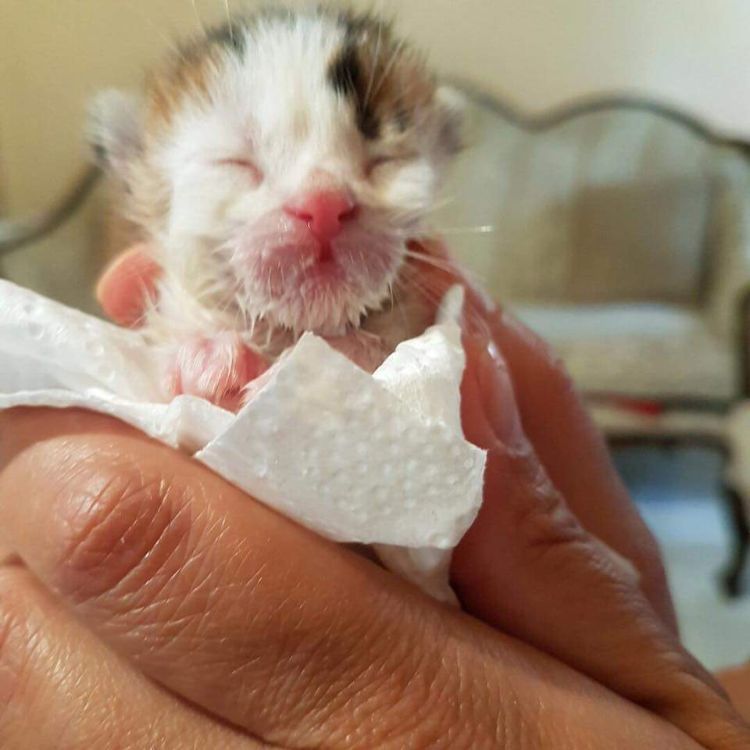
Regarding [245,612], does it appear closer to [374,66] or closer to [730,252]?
[374,66]

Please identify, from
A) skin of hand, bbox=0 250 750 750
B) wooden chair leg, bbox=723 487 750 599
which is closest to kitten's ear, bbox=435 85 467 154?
skin of hand, bbox=0 250 750 750

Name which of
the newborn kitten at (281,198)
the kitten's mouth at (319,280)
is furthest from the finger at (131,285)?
the kitten's mouth at (319,280)

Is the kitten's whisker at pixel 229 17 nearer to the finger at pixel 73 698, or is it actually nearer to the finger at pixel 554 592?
the finger at pixel 554 592

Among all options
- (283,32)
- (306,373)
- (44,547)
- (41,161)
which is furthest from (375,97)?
(41,161)

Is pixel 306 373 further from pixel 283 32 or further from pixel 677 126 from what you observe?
pixel 677 126

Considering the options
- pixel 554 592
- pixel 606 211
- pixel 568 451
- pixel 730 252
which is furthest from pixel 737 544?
pixel 554 592

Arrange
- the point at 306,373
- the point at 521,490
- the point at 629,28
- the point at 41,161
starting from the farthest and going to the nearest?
the point at 629,28
the point at 41,161
the point at 521,490
the point at 306,373
